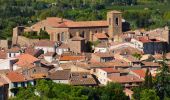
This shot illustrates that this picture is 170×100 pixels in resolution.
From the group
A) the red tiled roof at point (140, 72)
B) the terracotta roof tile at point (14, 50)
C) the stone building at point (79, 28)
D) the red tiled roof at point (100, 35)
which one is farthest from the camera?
the stone building at point (79, 28)

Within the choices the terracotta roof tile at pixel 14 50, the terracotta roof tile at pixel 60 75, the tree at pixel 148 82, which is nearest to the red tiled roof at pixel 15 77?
the terracotta roof tile at pixel 60 75

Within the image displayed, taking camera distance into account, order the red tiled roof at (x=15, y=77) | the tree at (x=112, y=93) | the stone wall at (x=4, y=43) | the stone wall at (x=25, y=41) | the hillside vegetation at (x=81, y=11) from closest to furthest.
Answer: the tree at (x=112, y=93), the red tiled roof at (x=15, y=77), the stone wall at (x=4, y=43), the stone wall at (x=25, y=41), the hillside vegetation at (x=81, y=11)

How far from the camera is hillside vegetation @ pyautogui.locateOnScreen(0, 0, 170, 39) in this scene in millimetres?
65000

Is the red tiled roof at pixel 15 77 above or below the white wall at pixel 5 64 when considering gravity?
above

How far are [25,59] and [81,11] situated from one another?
32889 millimetres

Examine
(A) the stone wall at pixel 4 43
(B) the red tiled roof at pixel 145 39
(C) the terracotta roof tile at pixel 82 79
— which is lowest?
(A) the stone wall at pixel 4 43

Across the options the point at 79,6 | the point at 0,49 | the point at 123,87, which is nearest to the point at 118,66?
the point at 123,87

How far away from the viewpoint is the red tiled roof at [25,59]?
39.7 meters

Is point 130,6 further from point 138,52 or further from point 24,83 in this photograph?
point 24,83

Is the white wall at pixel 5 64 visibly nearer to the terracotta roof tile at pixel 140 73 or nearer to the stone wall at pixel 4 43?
the terracotta roof tile at pixel 140 73

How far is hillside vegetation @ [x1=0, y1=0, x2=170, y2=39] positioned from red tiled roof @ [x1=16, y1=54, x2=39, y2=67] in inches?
542

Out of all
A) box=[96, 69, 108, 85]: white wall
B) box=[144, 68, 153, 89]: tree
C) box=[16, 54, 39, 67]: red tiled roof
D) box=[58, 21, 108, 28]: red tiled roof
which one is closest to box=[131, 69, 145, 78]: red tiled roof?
box=[96, 69, 108, 85]: white wall

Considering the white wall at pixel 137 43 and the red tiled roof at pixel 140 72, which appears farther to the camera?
the white wall at pixel 137 43

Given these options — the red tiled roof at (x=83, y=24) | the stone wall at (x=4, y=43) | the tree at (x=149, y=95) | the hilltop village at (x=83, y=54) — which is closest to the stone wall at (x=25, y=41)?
the hilltop village at (x=83, y=54)
